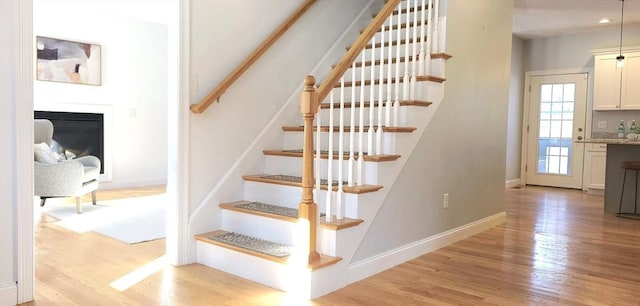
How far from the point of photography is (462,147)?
4.04 metres

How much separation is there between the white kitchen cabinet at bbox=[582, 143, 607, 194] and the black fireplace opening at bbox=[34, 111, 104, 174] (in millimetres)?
7578

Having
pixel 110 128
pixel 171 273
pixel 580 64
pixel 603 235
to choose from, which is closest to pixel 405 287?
pixel 171 273

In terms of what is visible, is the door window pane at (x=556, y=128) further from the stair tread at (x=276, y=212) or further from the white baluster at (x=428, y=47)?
the stair tread at (x=276, y=212)

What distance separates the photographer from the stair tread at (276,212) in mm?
2744

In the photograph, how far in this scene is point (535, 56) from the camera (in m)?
8.30

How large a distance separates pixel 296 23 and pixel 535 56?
5.94 m

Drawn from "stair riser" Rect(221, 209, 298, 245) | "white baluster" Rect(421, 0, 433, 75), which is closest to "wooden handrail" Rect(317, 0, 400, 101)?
"white baluster" Rect(421, 0, 433, 75)

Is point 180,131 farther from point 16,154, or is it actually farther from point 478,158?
point 478,158

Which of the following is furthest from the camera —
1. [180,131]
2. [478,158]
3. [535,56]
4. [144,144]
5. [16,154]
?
[535,56]

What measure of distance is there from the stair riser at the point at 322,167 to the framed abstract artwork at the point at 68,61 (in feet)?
13.4

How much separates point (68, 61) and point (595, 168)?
8.09m

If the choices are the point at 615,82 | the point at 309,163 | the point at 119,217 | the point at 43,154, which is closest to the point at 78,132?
the point at 43,154

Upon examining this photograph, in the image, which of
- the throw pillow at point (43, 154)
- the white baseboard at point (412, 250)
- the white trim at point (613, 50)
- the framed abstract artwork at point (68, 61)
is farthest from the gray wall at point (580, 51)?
the throw pillow at point (43, 154)

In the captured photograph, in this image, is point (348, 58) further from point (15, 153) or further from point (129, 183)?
point (129, 183)
